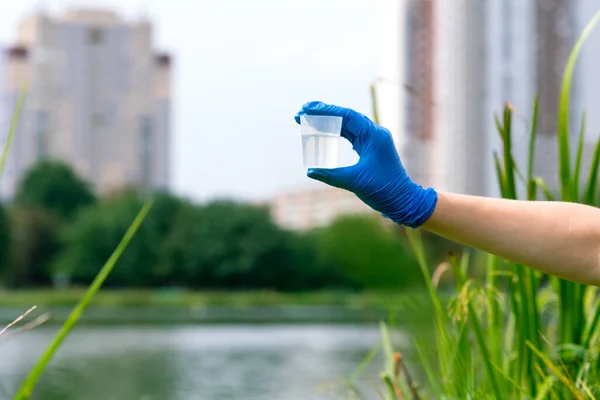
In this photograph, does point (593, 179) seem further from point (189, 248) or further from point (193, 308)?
point (189, 248)

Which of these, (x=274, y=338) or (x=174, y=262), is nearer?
(x=274, y=338)

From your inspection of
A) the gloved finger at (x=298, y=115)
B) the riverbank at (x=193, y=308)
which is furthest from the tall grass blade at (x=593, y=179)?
the riverbank at (x=193, y=308)

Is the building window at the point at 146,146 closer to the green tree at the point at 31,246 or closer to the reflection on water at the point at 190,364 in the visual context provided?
the green tree at the point at 31,246

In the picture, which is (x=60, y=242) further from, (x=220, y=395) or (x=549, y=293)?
(x=549, y=293)

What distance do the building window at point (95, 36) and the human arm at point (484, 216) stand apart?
3010 inches

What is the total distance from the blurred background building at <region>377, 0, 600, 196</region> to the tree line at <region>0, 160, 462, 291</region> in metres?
22.9

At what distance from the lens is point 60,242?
38.0 metres

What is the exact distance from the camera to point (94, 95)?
74188 millimetres

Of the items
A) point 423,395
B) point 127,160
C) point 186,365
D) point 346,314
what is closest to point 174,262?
point 346,314

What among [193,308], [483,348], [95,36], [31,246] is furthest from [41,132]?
[483,348]

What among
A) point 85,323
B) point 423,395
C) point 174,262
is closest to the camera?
point 423,395

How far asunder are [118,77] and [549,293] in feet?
246

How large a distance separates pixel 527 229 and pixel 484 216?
5 centimetres

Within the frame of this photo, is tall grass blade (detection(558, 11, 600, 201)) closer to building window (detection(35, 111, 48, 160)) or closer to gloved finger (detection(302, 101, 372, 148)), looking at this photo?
gloved finger (detection(302, 101, 372, 148))
